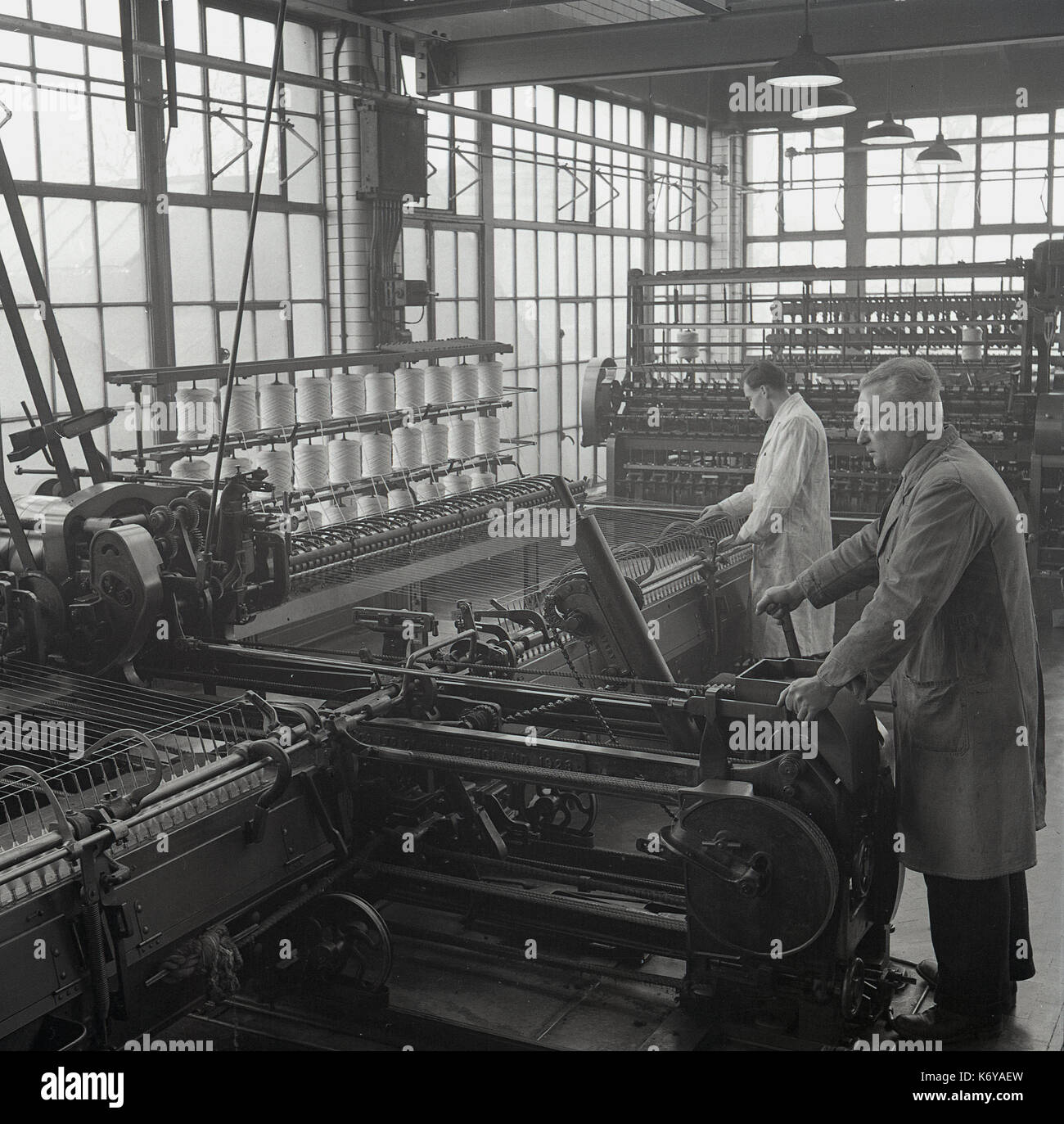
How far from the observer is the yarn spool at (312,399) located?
23.2 feet

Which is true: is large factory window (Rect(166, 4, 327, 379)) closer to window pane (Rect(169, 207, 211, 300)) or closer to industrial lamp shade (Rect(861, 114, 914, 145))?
window pane (Rect(169, 207, 211, 300))

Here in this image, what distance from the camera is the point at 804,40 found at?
633 cm

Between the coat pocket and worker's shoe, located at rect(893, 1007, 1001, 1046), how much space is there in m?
0.60

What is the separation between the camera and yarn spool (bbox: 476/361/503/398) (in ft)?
27.1

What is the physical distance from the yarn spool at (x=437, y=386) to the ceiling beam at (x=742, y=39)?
2.02 meters

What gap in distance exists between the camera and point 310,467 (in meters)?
7.06

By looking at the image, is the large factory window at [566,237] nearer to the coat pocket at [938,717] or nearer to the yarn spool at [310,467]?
the yarn spool at [310,467]

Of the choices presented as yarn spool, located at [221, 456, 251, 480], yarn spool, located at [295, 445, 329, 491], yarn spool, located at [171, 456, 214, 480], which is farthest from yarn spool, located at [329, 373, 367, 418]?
yarn spool, located at [171, 456, 214, 480]

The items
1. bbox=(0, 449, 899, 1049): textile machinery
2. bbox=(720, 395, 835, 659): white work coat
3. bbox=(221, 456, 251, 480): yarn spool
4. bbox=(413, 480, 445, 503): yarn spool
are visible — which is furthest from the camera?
bbox=(413, 480, 445, 503): yarn spool

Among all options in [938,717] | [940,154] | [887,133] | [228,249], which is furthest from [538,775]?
[940,154]

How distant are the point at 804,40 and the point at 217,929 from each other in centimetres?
521

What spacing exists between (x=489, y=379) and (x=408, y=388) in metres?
0.75

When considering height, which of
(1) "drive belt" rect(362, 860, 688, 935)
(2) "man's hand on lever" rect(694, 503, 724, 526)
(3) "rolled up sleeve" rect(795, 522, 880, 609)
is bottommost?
(1) "drive belt" rect(362, 860, 688, 935)

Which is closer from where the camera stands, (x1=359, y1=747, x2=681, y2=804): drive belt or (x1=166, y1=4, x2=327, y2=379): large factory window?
(x1=359, y1=747, x2=681, y2=804): drive belt
